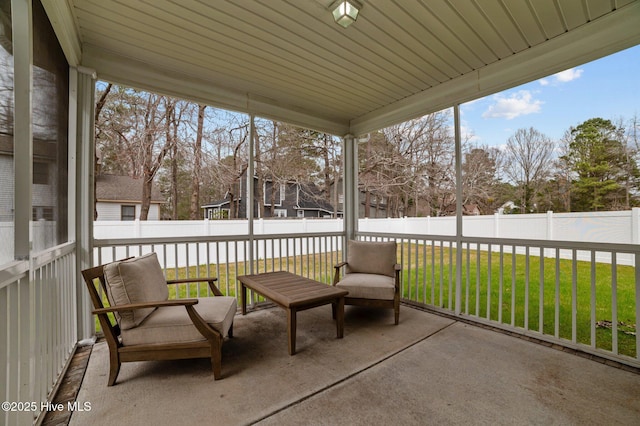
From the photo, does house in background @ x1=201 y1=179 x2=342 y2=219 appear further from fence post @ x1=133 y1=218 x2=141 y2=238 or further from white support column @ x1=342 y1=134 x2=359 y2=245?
fence post @ x1=133 y1=218 x2=141 y2=238

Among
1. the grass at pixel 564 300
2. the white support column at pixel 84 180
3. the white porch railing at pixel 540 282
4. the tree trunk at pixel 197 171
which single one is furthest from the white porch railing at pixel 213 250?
the grass at pixel 564 300

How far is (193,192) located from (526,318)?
4.61 metres

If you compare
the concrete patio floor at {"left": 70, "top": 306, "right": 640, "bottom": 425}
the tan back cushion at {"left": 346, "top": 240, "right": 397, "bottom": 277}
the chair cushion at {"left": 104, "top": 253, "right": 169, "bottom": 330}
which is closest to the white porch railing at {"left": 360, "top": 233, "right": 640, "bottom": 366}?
the concrete patio floor at {"left": 70, "top": 306, "right": 640, "bottom": 425}

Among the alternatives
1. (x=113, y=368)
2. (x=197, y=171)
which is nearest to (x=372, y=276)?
(x=113, y=368)

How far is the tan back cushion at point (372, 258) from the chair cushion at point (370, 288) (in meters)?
0.30

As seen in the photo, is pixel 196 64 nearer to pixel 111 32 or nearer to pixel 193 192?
pixel 111 32

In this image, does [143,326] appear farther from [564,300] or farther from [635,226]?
[564,300]

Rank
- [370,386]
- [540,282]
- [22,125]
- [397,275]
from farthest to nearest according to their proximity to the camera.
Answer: [397,275], [540,282], [370,386], [22,125]

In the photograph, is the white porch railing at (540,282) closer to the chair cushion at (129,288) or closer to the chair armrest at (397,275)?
the chair armrest at (397,275)

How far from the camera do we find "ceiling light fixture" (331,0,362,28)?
2164mm

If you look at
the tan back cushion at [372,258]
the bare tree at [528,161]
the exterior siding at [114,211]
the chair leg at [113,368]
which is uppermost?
the bare tree at [528,161]

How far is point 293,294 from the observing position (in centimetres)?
280

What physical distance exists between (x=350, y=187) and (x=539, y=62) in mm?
2997

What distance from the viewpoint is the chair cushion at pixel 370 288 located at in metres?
3.31
